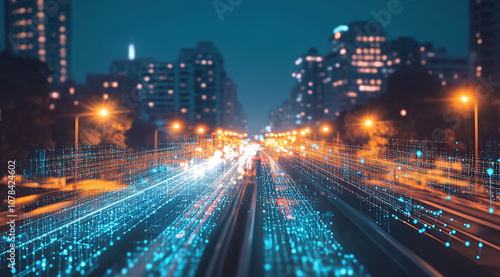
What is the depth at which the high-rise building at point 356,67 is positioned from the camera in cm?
13338

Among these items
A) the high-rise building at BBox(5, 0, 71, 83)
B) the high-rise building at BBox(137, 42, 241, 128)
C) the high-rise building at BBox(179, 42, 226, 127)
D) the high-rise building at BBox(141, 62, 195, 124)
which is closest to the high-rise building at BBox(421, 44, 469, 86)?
the high-rise building at BBox(179, 42, 226, 127)

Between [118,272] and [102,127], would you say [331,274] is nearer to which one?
[118,272]

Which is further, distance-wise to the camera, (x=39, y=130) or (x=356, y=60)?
(x=356, y=60)

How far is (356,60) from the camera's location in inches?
5418

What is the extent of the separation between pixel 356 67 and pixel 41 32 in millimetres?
103380

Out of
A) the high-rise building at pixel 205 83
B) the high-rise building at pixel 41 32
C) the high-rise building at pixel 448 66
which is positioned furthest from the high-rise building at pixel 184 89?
the high-rise building at pixel 448 66

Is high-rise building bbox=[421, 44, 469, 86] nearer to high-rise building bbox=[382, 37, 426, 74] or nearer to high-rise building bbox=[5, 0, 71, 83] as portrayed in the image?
high-rise building bbox=[382, 37, 426, 74]

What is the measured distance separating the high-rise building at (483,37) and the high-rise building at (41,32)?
113789 millimetres

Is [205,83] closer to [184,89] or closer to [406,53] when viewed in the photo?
[184,89]

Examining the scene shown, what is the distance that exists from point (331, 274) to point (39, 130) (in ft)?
92.1

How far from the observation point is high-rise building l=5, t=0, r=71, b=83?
126 metres

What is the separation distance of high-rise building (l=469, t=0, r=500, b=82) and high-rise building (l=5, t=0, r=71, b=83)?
4480 inches

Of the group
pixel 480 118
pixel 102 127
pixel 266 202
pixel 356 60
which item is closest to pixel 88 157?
pixel 102 127

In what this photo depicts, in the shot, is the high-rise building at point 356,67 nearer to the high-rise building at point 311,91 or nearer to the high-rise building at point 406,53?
the high-rise building at point 406,53
